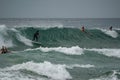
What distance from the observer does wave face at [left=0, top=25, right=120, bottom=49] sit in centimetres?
2695

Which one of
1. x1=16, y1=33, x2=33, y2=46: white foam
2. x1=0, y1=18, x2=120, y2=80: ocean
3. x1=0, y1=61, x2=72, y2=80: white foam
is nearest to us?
x1=0, y1=61, x2=72, y2=80: white foam

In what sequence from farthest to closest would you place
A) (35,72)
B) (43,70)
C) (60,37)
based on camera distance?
(60,37)
(43,70)
(35,72)

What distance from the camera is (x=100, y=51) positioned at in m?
21.6

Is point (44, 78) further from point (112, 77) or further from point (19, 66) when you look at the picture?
point (112, 77)

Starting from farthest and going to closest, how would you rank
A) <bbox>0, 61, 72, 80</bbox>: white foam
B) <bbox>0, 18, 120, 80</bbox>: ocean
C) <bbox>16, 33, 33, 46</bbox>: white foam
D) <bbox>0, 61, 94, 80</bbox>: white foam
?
<bbox>16, 33, 33, 46</bbox>: white foam
<bbox>0, 18, 120, 80</bbox>: ocean
<bbox>0, 61, 72, 80</bbox>: white foam
<bbox>0, 61, 94, 80</bbox>: white foam

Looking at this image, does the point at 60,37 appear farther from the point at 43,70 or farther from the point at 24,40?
the point at 43,70

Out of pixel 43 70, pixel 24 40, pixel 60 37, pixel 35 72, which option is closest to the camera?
pixel 35 72

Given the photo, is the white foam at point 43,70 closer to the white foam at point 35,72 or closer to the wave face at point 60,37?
the white foam at point 35,72

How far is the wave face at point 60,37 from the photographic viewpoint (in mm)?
26950

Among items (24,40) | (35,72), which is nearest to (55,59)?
(35,72)

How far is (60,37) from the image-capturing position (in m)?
31.7

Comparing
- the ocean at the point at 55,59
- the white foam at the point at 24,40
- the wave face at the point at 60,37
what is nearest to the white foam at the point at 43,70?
the ocean at the point at 55,59

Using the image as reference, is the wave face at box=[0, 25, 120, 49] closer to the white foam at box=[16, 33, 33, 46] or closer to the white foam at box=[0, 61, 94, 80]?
the white foam at box=[16, 33, 33, 46]

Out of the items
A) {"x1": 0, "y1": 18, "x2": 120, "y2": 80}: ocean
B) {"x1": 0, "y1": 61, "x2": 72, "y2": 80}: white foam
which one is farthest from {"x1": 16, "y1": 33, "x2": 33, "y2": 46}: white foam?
{"x1": 0, "y1": 61, "x2": 72, "y2": 80}: white foam
